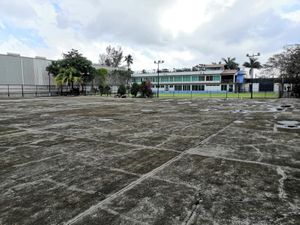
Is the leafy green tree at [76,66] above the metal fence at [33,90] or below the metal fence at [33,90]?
above

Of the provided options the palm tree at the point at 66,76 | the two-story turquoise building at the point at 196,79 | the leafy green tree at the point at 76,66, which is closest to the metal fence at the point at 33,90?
the leafy green tree at the point at 76,66

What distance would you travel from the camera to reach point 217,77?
49062mm

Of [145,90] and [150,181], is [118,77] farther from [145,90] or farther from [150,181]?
[150,181]

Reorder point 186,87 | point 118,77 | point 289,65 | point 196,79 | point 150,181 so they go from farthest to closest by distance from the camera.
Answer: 1. point 186,87
2. point 196,79
3. point 118,77
4. point 289,65
5. point 150,181

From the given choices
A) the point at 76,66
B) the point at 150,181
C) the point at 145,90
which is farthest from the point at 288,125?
the point at 76,66

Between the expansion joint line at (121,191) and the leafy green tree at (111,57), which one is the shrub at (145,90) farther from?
the leafy green tree at (111,57)

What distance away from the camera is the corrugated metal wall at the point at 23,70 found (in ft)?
104

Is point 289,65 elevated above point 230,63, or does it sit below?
below

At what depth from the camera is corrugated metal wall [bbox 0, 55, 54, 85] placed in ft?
104

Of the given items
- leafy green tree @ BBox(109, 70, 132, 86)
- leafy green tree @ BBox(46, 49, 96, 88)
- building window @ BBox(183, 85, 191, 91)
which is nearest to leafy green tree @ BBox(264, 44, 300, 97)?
building window @ BBox(183, 85, 191, 91)

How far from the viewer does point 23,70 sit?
33719mm

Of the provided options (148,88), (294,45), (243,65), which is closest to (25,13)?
(148,88)

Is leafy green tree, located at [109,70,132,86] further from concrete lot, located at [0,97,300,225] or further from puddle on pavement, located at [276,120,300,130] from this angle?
concrete lot, located at [0,97,300,225]

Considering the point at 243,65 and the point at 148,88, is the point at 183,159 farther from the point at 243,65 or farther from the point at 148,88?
the point at 243,65
